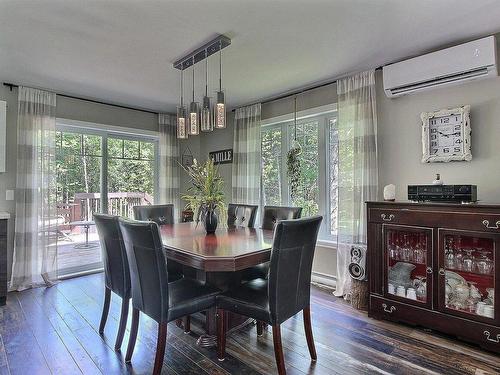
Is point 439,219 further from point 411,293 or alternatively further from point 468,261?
point 411,293

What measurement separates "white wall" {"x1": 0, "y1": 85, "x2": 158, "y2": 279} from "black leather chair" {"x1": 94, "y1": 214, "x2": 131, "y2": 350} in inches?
82.7

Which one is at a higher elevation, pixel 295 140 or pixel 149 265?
pixel 295 140

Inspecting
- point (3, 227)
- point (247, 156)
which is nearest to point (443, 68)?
point (247, 156)

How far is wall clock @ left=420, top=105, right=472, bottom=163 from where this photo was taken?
2.60 meters

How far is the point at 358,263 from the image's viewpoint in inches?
119

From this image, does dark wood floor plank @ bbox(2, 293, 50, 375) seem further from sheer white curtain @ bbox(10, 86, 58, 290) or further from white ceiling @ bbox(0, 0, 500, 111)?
white ceiling @ bbox(0, 0, 500, 111)

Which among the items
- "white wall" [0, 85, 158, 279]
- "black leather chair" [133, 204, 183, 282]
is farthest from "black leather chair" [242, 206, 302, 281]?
"white wall" [0, 85, 158, 279]

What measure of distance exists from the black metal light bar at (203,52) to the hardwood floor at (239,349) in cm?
250

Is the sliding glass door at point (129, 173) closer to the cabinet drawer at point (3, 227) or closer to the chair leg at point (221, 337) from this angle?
the cabinet drawer at point (3, 227)

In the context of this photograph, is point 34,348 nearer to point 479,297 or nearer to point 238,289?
point 238,289

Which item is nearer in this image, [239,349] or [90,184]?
[239,349]

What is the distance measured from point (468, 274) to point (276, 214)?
1.75 m

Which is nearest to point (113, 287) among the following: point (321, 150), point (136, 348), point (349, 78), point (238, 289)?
point (136, 348)

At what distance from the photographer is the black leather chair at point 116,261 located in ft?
7.38
